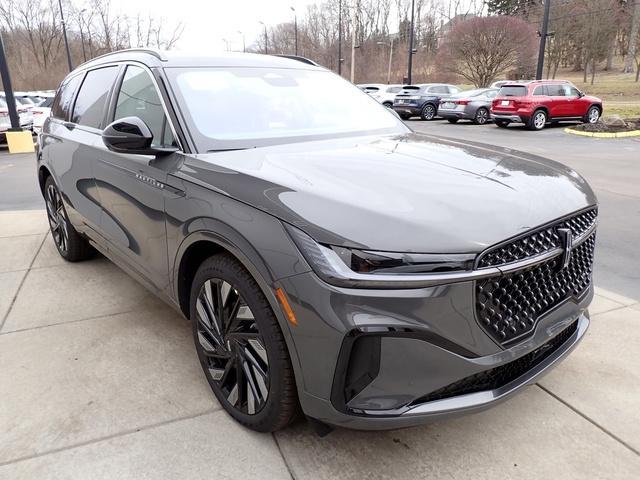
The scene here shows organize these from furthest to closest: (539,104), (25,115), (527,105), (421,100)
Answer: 1. (421,100)
2. (539,104)
3. (527,105)
4. (25,115)

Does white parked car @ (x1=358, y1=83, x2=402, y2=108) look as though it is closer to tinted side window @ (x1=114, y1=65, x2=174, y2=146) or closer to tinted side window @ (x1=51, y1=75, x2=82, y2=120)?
tinted side window @ (x1=51, y1=75, x2=82, y2=120)

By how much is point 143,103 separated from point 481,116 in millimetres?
20151

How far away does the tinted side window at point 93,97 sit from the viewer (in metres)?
3.69

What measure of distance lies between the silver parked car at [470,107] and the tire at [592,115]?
365cm

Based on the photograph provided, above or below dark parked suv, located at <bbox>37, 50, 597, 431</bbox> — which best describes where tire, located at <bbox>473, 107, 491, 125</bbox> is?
below

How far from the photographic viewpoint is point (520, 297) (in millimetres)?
1954

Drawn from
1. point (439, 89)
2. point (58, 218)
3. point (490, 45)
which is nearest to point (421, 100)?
point (439, 89)

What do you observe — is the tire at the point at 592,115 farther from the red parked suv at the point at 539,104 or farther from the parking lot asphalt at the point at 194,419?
the parking lot asphalt at the point at 194,419

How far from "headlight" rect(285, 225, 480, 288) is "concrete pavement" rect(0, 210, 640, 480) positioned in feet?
3.08

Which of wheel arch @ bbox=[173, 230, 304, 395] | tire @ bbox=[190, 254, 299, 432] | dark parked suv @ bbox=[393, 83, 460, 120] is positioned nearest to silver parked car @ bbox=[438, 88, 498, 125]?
dark parked suv @ bbox=[393, 83, 460, 120]

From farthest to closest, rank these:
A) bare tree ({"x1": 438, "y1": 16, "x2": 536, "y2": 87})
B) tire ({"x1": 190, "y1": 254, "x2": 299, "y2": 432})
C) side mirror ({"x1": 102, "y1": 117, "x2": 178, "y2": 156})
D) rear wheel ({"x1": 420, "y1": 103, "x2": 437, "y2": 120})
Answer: bare tree ({"x1": 438, "y1": 16, "x2": 536, "y2": 87}) → rear wheel ({"x1": 420, "y1": 103, "x2": 437, "y2": 120}) → side mirror ({"x1": 102, "y1": 117, "x2": 178, "y2": 156}) → tire ({"x1": 190, "y1": 254, "x2": 299, "y2": 432})

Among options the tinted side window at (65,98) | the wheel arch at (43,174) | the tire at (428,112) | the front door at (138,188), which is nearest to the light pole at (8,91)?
the wheel arch at (43,174)

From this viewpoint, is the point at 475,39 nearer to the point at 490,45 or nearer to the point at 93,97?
the point at 490,45

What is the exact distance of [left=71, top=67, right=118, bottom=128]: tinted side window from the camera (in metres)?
3.69
